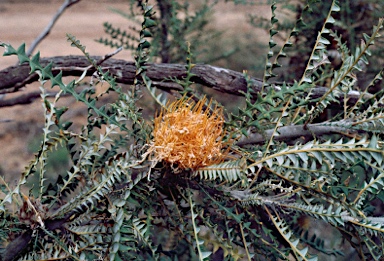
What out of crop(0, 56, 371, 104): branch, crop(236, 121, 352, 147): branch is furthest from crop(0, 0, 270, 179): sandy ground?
crop(236, 121, 352, 147): branch

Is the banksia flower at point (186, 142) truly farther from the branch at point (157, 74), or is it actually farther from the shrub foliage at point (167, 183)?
the branch at point (157, 74)

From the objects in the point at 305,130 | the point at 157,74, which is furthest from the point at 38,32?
the point at 305,130

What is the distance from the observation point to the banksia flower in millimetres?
571

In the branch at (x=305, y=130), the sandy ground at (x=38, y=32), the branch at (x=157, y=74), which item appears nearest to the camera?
the branch at (x=305, y=130)

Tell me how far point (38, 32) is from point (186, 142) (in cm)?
336

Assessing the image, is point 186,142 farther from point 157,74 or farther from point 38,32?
point 38,32

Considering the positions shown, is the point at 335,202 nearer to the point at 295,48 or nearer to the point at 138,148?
the point at 138,148

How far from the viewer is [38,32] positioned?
3.62 m

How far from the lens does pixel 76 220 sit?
60 cm

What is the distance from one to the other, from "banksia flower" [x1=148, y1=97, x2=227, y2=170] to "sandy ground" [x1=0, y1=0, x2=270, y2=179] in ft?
6.50

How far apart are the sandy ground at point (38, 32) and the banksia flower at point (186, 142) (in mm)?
1980

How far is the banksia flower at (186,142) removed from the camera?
1.87 feet

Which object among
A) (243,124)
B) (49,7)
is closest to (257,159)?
(243,124)

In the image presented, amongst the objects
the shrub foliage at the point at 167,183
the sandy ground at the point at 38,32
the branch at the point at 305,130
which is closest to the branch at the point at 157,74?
the branch at the point at 305,130
